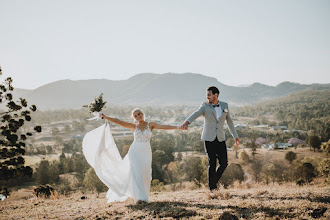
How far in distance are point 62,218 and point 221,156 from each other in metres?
4.16

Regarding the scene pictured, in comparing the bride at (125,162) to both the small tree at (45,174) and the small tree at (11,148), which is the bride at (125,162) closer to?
the small tree at (11,148)

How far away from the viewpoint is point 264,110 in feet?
649

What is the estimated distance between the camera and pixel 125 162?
7199mm

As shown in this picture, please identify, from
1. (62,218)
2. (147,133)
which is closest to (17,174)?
(62,218)

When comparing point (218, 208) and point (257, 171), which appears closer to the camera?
point (218, 208)

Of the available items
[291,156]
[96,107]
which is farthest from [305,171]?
[96,107]

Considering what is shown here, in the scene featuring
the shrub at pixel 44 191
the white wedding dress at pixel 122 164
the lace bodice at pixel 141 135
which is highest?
the lace bodice at pixel 141 135

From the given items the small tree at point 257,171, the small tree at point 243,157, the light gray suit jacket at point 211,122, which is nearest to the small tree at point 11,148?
the light gray suit jacket at point 211,122

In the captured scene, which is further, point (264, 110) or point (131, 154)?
point (264, 110)

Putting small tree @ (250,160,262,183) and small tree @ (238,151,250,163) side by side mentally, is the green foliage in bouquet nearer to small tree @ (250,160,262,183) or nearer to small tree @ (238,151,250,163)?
small tree @ (250,160,262,183)

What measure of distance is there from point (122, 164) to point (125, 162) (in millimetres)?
100

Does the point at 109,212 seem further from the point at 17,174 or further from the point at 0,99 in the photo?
the point at 0,99

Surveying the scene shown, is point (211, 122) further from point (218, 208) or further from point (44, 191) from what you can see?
point (44, 191)

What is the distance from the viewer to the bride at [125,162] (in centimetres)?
669
